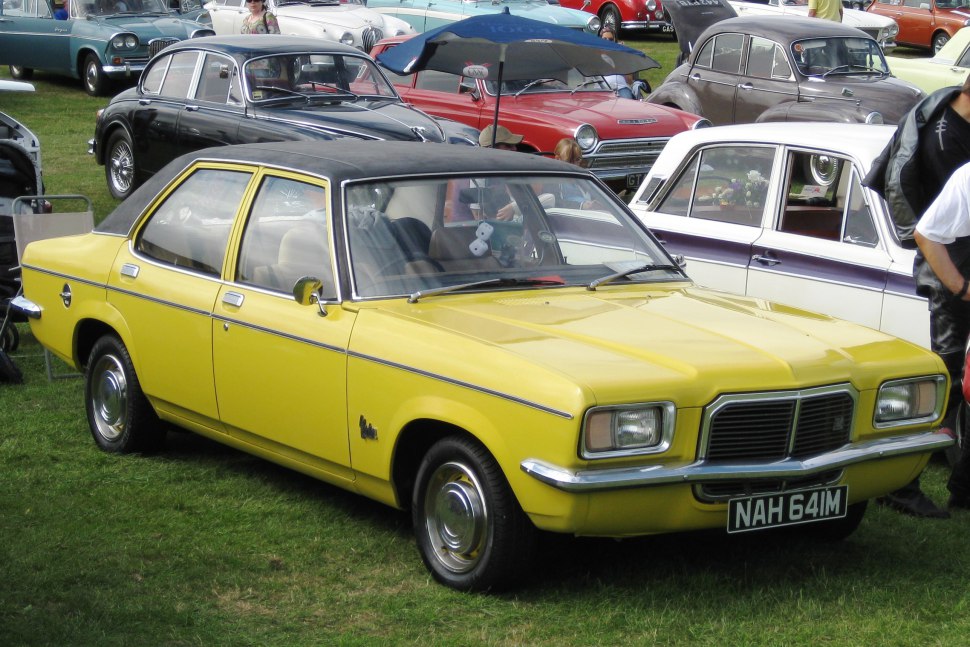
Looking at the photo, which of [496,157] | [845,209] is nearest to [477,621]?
[496,157]

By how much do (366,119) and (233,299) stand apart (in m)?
6.66

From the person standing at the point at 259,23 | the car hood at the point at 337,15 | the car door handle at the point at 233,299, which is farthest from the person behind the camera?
the car hood at the point at 337,15

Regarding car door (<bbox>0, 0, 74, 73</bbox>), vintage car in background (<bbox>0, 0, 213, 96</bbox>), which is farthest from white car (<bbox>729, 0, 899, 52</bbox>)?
car door (<bbox>0, 0, 74, 73</bbox>)

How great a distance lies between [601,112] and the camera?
1416cm

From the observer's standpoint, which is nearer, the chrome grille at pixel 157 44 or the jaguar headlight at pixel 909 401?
the jaguar headlight at pixel 909 401

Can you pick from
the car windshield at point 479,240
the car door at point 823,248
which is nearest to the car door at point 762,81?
the car door at point 823,248

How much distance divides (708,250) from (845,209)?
0.84 metres

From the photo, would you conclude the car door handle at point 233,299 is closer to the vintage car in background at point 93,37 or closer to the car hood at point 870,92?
the car hood at point 870,92

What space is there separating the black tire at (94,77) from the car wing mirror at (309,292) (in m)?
17.2

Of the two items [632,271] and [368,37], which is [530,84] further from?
[632,271]

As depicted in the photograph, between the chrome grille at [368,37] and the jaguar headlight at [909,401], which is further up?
the jaguar headlight at [909,401]

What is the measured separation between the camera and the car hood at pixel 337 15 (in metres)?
21.1

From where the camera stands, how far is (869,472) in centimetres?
506

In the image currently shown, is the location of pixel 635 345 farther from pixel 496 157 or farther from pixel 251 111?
pixel 251 111
